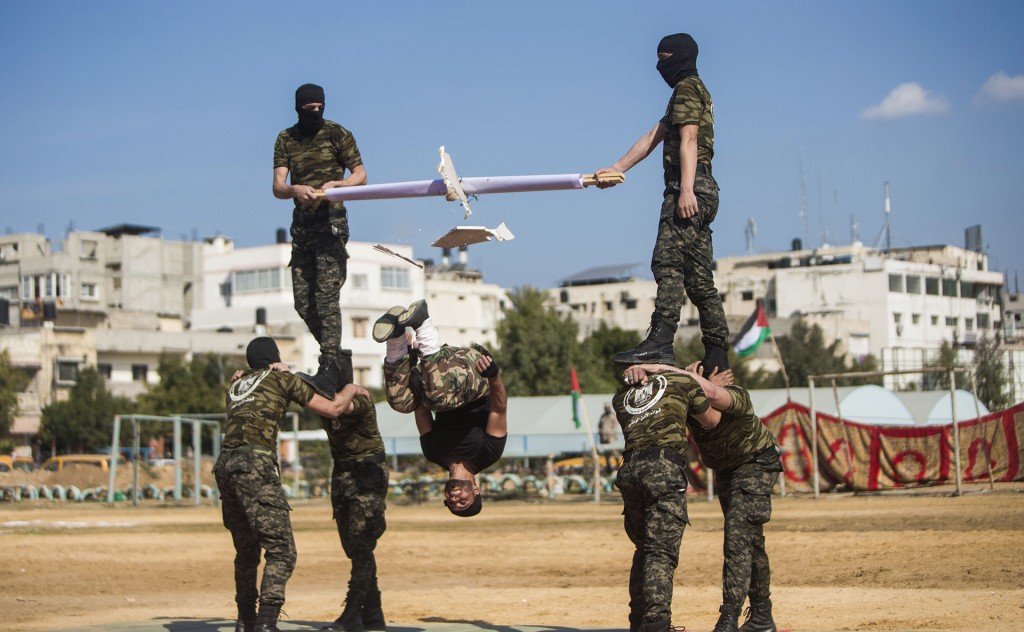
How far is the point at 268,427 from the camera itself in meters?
11.1

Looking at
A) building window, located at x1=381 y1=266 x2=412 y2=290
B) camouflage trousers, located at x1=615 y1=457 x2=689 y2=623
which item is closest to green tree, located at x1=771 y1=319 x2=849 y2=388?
building window, located at x1=381 y1=266 x2=412 y2=290

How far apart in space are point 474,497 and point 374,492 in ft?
5.65

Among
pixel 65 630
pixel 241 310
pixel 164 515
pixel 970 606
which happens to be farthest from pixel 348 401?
pixel 241 310

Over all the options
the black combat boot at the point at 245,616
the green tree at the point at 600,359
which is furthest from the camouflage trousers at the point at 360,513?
the green tree at the point at 600,359

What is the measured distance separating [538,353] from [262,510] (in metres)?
66.5

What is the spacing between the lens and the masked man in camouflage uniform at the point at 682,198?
1041cm

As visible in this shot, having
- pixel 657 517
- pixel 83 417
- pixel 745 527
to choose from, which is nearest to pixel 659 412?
pixel 657 517

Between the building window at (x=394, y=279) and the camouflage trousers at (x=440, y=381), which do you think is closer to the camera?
the camouflage trousers at (x=440, y=381)

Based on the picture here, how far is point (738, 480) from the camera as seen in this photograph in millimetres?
10453

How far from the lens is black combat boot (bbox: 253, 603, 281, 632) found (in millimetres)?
10648

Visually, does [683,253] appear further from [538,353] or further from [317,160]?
[538,353]

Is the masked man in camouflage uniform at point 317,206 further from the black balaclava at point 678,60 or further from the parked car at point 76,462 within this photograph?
the parked car at point 76,462

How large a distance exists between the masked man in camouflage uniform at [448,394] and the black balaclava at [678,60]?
2.86 m

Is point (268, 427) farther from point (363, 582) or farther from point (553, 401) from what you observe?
point (553, 401)
